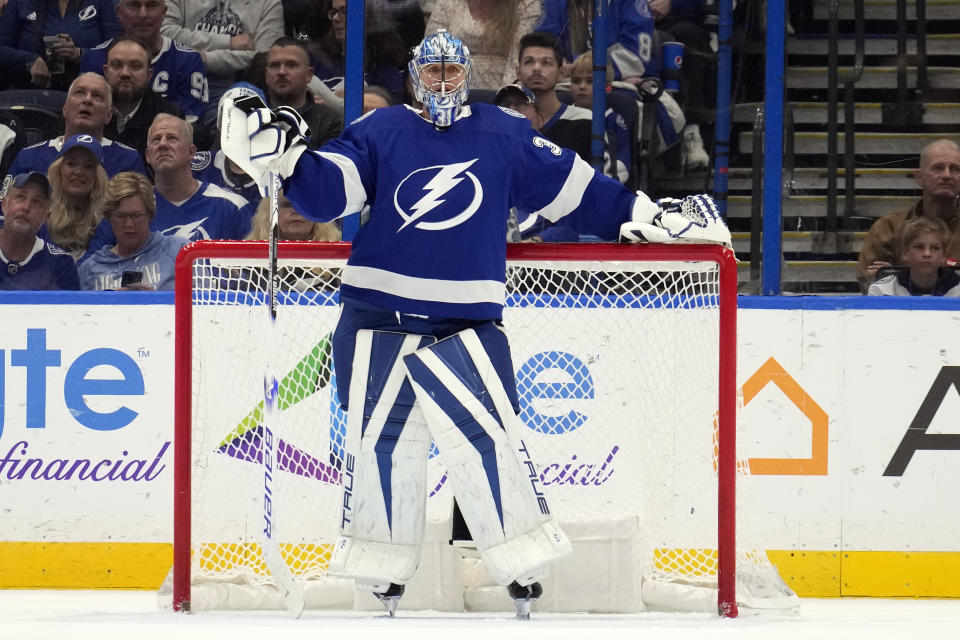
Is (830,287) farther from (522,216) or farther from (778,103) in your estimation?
(522,216)

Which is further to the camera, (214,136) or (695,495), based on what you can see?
(214,136)

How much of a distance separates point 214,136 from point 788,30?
1.76 meters

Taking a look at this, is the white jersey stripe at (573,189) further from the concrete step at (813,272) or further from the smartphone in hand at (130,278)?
the smartphone in hand at (130,278)

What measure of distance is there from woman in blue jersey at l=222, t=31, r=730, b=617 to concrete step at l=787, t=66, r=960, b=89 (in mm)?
1436

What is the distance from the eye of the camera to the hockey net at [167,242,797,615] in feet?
9.88

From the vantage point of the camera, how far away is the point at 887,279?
12.4 feet

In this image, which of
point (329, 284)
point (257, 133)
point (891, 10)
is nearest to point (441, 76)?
point (257, 133)

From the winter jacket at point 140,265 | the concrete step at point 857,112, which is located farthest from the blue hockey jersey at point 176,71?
the concrete step at point 857,112

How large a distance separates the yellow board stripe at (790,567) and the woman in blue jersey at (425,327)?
1181 mm

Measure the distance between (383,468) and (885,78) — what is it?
216 cm

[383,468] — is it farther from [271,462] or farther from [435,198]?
[435,198]

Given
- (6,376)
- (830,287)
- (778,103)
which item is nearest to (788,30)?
(778,103)

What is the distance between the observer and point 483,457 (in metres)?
2.71

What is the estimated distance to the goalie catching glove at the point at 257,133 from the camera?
A: 2607 millimetres
